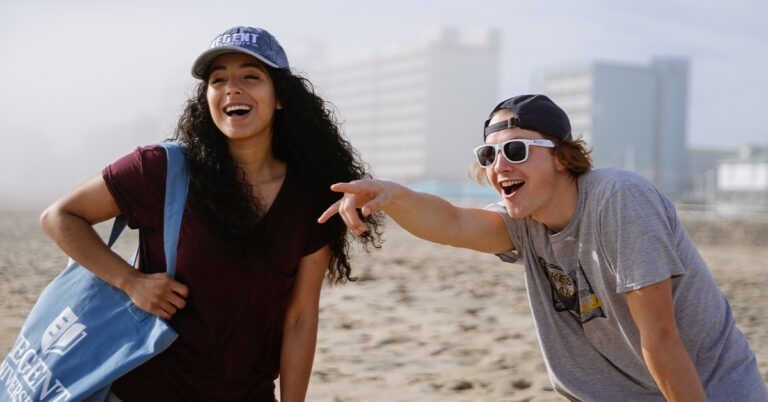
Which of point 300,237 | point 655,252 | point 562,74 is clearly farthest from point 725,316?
point 562,74

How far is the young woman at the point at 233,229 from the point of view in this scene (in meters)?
2.63

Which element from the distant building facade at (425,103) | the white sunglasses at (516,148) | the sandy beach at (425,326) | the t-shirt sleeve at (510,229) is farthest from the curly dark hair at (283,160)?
the distant building facade at (425,103)

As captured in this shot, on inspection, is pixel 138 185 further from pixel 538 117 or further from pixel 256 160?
pixel 538 117

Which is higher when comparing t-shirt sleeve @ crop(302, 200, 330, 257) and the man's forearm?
t-shirt sleeve @ crop(302, 200, 330, 257)

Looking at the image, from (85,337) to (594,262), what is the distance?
5.36ft

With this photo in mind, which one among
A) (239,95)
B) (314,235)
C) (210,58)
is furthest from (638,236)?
(210,58)

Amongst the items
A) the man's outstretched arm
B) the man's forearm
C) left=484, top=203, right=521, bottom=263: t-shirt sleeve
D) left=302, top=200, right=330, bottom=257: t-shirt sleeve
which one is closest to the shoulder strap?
left=302, top=200, right=330, bottom=257: t-shirt sleeve

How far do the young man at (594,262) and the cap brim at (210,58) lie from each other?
1.78ft

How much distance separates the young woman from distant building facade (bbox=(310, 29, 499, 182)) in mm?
105094

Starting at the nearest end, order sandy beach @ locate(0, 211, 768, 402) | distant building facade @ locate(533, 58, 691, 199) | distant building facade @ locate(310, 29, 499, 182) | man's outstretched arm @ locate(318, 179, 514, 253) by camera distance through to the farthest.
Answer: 1. man's outstretched arm @ locate(318, 179, 514, 253)
2. sandy beach @ locate(0, 211, 768, 402)
3. distant building facade @ locate(533, 58, 691, 199)
4. distant building facade @ locate(310, 29, 499, 182)

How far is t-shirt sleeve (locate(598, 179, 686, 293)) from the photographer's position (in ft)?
7.96

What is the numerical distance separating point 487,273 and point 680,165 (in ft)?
283

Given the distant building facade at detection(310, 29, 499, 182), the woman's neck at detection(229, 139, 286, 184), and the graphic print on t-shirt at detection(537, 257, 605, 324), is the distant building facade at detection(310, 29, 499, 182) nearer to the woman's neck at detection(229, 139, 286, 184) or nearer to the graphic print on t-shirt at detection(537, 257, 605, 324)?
the woman's neck at detection(229, 139, 286, 184)

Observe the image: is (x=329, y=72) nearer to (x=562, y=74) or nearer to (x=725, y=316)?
(x=562, y=74)
